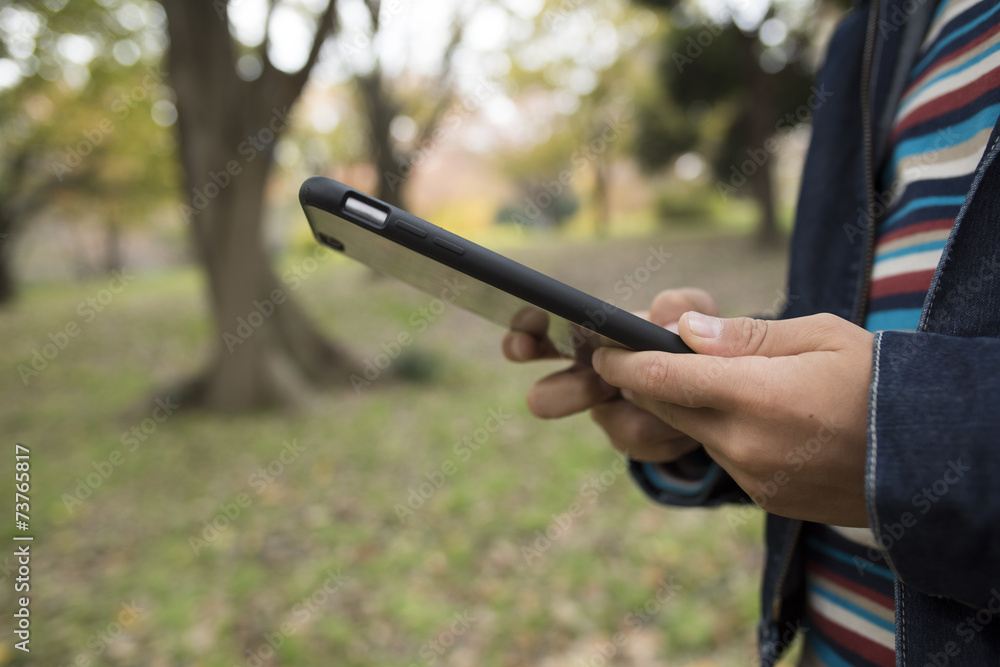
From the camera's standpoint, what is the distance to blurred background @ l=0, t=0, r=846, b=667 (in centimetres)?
288

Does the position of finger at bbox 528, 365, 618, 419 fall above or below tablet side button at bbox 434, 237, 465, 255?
below

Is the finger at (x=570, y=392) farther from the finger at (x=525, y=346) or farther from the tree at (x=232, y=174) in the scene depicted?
the tree at (x=232, y=174)

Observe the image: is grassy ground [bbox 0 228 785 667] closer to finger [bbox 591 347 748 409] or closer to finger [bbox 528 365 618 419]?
finger [bbox 528 365 618 419]

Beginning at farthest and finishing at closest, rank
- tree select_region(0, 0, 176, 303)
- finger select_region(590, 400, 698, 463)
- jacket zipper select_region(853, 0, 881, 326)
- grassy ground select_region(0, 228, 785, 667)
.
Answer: tree select_region(0, 0, 176, 303) → grassy ground select_region(0, 228, 785, 667) → finger select_region(590, 400, 698, 463) → jacket zipper select_region(853, 0, 881, 326)

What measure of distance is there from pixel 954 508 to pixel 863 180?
0.68 m

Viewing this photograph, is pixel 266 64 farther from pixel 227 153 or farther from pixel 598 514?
pixel 598 514

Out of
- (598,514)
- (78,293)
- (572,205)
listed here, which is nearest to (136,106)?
(78,293)

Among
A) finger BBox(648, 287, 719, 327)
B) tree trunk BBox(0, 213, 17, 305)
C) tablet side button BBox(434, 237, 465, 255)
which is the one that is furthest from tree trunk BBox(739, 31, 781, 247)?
tree trunk BBox(0, 213, 17, 305)

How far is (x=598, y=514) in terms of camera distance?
3689 mm

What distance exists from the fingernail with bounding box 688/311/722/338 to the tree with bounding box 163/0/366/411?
17.4 feet

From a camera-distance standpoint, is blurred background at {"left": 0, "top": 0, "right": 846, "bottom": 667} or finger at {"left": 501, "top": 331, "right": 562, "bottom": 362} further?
blurred background at {"left": 0, "top": 0, "right": 846, "bottom": 667}

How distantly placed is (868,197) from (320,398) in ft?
19.9

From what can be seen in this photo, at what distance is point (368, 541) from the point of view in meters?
3.57

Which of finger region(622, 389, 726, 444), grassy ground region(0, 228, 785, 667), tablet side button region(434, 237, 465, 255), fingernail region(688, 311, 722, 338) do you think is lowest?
grassy ground region(0, 228, 785, 667)
